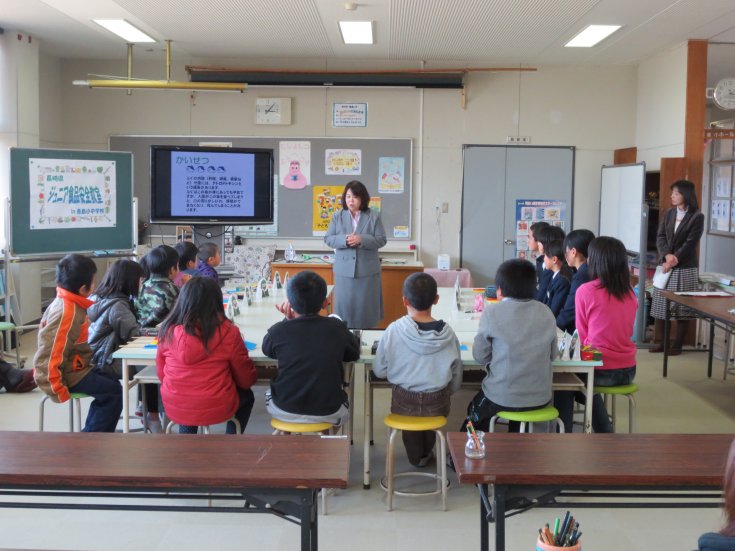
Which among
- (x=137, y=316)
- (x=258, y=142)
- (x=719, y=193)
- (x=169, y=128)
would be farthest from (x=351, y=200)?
(x=719, y=193)

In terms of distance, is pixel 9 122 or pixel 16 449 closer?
pixel 16 449

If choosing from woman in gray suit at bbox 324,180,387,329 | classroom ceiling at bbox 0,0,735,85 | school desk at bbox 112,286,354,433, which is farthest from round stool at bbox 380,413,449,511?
classroom ceiling at bbox 0,0,735,85

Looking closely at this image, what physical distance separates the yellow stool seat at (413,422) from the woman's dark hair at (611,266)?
3.82 ft

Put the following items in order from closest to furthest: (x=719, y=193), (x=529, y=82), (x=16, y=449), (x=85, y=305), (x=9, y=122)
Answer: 1. (x=16, y=449)
2. (x=85, y=305)
3. (x=9, y=122)
4. (x=529, y=82)
5. (x=719, y=193)

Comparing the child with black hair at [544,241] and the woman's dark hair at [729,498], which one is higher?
the child with black hair at [544,241]

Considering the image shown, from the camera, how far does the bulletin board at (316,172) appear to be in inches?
326

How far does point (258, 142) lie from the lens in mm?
8297

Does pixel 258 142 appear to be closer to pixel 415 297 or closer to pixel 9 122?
pixel 9 122

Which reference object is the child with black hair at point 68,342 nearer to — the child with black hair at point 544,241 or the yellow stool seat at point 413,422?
the yellow stool seat at point 413,422

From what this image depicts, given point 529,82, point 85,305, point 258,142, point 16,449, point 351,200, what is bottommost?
point 16,449

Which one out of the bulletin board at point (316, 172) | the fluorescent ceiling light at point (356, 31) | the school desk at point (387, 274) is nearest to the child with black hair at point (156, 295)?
the school desk at point (387, 274)

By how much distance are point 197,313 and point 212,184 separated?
3.15 meters

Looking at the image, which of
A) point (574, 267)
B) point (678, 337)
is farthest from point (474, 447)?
point (678, 337)

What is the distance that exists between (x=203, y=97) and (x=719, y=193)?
22.8ft
